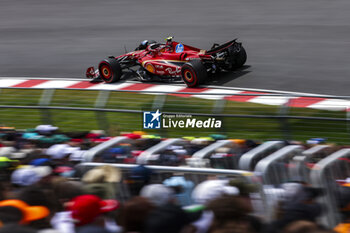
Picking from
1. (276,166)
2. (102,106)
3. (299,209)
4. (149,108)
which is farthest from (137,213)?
(102,106)

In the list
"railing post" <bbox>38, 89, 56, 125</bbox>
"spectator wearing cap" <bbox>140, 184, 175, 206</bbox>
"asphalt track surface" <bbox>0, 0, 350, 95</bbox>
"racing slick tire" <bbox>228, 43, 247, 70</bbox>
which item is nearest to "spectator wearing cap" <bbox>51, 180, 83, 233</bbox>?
"spectator wearing cap" <bbox>140, 184, 175, 206</bbox>

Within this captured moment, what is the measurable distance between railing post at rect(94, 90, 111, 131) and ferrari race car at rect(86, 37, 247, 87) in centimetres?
389

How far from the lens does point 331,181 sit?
4.75 meters

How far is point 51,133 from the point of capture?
7480mm

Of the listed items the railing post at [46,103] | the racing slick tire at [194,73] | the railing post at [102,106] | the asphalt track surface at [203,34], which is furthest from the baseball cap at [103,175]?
the asphalt track surface at [203,34]

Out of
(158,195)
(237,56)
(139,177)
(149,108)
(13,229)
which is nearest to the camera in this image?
(13,229)

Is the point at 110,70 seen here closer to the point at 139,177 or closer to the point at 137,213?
the point at 139,177

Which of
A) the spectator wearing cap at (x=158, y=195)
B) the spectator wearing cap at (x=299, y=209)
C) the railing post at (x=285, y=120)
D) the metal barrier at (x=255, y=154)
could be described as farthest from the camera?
the railing post at (x=285, y=120)

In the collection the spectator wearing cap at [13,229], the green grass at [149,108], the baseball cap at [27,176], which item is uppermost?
the spectator wearing cap at [13,229]

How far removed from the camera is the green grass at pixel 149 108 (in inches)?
289

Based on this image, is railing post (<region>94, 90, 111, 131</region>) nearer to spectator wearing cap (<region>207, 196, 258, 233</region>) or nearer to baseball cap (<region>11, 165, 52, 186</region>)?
baseball cap (<region>11, 165, 52, 186</region>)

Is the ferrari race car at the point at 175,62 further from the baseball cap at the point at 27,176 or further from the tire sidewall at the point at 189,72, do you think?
the baseball cap at the point at 27,176

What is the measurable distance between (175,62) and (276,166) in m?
7.93

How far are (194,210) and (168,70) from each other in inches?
358
